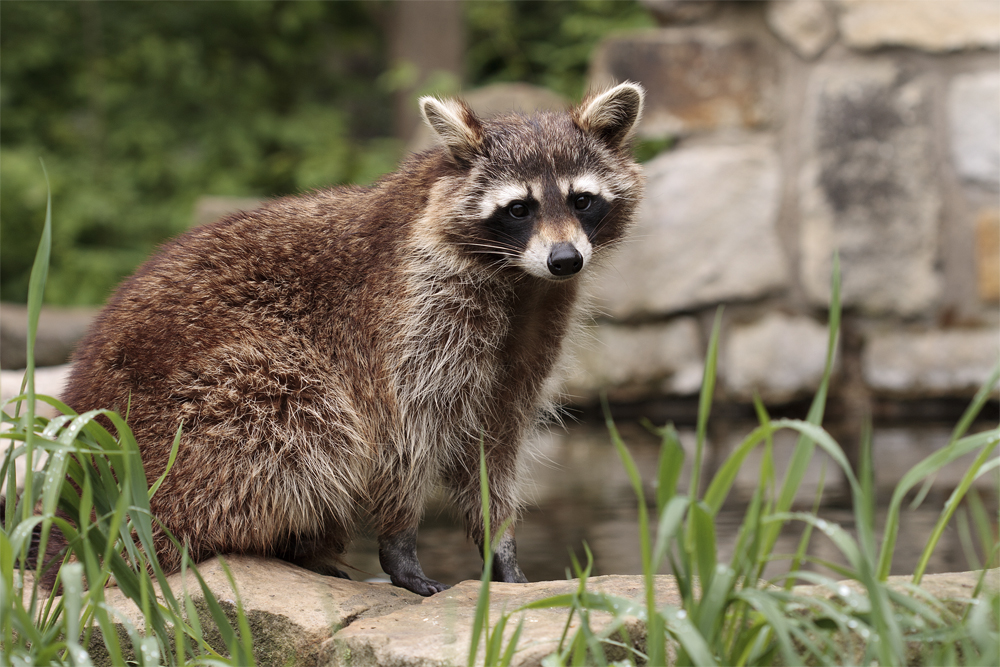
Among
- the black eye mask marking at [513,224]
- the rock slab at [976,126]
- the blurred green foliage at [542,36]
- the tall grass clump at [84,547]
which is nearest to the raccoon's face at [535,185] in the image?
the black eye mask marking at [513,224]

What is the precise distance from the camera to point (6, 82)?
9.17m

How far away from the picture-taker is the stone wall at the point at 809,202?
17.4ft

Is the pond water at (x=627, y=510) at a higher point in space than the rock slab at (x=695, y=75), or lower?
lower

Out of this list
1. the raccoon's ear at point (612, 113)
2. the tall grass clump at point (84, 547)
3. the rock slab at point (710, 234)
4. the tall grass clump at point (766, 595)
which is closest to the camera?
the tall grass clump at point (766, 595)

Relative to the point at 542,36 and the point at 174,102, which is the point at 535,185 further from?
the point at 542,36

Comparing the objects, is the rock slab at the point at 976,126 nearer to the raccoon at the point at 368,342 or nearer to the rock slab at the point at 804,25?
the rock slab at the point at 804,25

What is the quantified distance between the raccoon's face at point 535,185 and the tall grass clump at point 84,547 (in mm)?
1197

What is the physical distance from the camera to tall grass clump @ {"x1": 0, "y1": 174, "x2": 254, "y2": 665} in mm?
1806

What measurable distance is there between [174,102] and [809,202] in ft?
20.8

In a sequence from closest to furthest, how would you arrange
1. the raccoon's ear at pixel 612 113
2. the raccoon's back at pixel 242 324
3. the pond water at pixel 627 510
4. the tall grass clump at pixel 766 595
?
the tall grass clump at pixel 766 595
the raccoon's back at pixel 242 324
the raccoon's ear at pixel 612 113
the pond water at pixel 627 510

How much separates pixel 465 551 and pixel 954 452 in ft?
7.10

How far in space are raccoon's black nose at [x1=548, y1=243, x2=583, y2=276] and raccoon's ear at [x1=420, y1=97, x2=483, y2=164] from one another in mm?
479

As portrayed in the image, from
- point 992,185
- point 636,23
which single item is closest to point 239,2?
point 636,23

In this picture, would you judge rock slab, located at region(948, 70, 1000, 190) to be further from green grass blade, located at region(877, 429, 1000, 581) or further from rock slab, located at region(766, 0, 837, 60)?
green grass blade, located at region(877, 429, 1000, 581)
